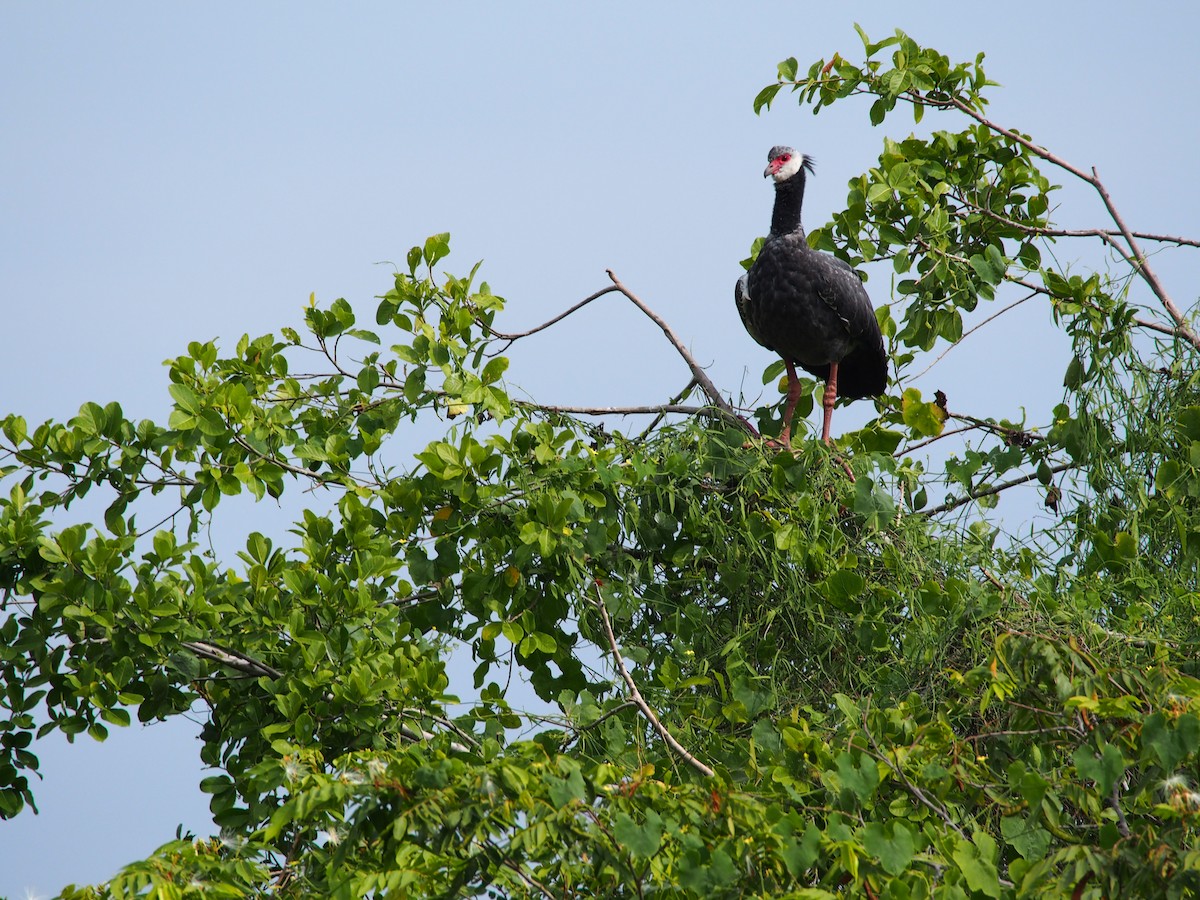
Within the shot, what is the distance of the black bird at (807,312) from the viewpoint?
5.55m

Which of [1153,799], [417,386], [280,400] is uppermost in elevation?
[280,400]

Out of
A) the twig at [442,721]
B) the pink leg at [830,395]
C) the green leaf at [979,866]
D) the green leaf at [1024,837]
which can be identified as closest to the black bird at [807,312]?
the pink leg at [830,395]

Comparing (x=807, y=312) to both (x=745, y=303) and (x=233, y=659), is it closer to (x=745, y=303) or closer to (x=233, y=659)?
(x=745, y=303)

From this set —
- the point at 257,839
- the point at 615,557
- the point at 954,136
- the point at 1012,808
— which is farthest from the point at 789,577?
the point at 954,136

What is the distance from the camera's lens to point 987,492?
15.7 feet

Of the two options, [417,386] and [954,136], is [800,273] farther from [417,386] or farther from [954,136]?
[417,386]

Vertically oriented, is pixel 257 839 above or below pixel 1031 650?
above

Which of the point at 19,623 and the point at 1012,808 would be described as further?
the point at 19,623

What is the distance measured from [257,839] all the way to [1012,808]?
1918 millimetres

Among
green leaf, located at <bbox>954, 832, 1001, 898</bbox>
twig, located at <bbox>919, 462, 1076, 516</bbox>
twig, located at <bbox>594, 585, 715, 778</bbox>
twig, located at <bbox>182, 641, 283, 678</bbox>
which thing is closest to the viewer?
green leaf, located at <bbox>954, 832, 1001, 898</bbox>

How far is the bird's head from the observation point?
6.04m

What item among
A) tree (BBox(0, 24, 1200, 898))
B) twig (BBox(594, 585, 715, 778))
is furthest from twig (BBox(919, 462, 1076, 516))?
twig (BBox(594, 585, 715, 778))

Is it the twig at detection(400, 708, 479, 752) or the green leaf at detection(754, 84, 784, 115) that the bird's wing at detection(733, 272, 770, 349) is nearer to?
the green leaf at detection(754, 84, 784, 115)

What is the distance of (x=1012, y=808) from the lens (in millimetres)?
2896
